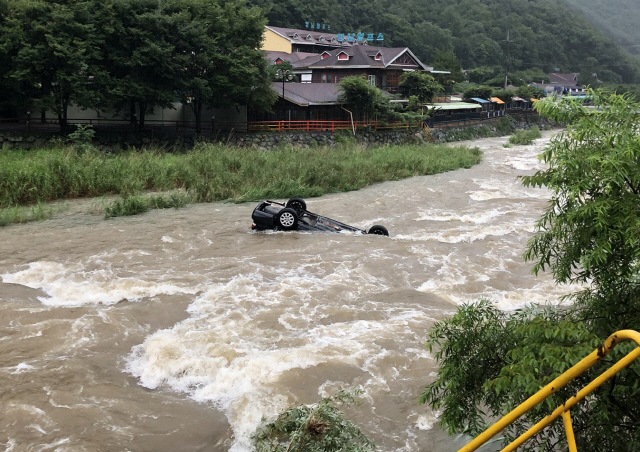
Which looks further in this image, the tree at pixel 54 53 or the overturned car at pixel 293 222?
the tree at pixel 54 53

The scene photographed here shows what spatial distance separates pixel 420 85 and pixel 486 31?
71109 mm

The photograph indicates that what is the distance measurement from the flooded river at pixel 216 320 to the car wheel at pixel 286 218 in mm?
293

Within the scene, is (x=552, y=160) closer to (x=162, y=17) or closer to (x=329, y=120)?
(x=162, y=17)

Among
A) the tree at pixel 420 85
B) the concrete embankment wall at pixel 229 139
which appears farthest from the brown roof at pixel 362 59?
the concrete embankment wall at pixel 229 139

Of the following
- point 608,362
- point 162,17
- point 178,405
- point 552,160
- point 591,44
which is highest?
point 591,44

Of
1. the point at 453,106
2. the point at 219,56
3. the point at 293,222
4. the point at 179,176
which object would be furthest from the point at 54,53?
the point at 453,106

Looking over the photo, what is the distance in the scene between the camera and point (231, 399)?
24.7 feet

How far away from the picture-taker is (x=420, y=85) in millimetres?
46156

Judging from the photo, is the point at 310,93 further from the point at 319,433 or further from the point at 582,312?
the point at 582,312

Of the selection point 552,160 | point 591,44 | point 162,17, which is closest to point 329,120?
point 162,17

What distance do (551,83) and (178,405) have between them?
3686 inches

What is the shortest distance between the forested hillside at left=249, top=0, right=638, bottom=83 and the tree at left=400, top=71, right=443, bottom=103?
134 feet

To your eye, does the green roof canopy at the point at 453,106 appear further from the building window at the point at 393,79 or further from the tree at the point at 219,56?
the tree at the point at 219,56

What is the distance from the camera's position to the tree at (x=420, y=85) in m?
46.1
